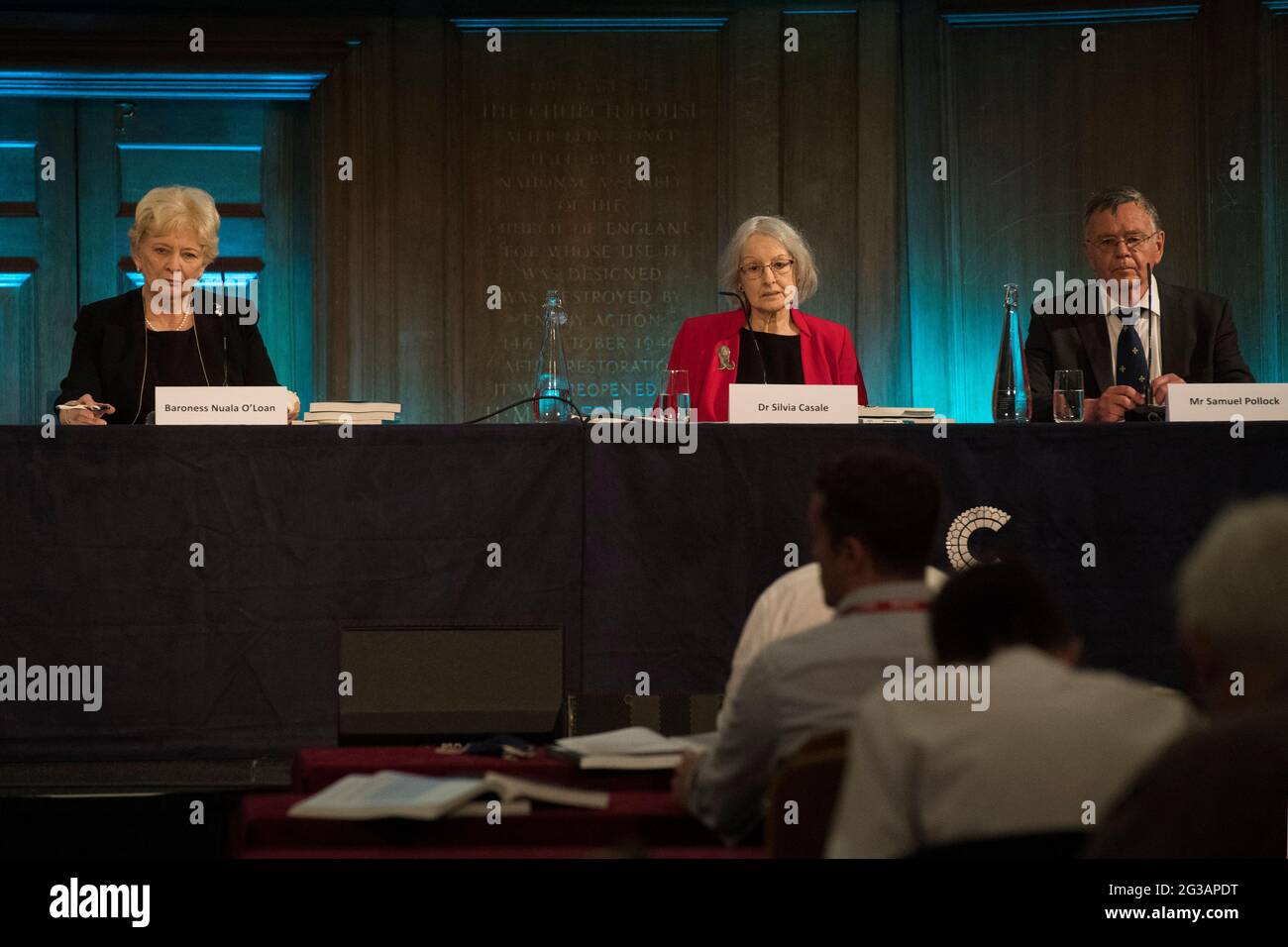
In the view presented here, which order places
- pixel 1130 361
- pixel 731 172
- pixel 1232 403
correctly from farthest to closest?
pixel 731 172 → pixel 1130 361 → pixel 1232 403

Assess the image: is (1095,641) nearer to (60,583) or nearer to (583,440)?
(583,440)

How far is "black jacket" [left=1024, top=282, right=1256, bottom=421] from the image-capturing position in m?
3.70

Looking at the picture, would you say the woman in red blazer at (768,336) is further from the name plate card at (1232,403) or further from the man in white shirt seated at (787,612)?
the man in white shirt seated at (787,612)

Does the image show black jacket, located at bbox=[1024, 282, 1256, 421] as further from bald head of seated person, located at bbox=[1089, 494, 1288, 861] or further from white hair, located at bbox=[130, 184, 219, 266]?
bald head of seated person, located at bbox=[1089, 494, 1288, 861]

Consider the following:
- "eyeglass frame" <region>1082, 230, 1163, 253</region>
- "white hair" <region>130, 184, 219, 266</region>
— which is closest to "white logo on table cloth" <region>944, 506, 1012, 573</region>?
"eyeglass frame" <region>1082, 230, 1163, 253</region>

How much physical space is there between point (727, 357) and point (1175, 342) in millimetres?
1138

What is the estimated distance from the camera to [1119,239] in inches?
148

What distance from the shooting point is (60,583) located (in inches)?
119

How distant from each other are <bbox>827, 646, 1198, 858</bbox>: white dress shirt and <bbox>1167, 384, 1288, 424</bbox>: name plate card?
211cm

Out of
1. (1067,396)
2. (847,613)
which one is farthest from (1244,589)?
(1067,396)

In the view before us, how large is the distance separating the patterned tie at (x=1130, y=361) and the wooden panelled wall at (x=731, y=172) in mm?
1358

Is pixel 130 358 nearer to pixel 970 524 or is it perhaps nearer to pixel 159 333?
pixel 159 333
